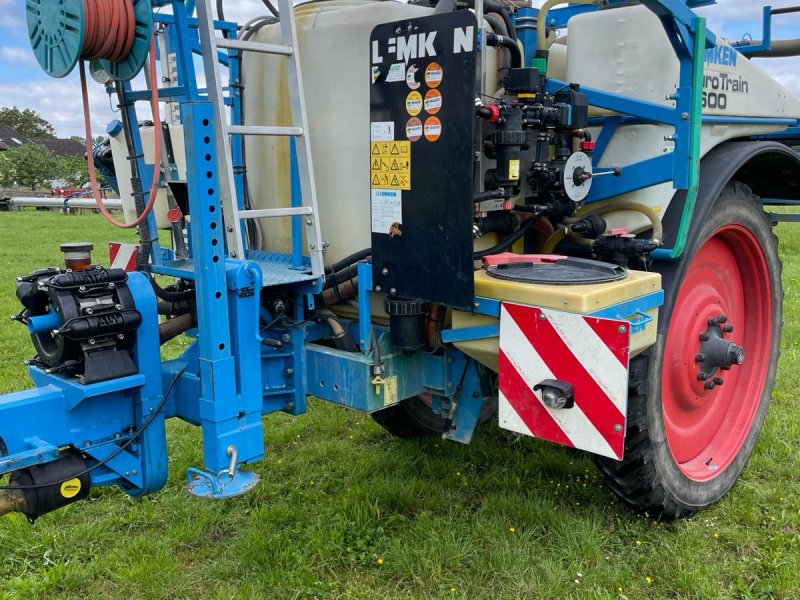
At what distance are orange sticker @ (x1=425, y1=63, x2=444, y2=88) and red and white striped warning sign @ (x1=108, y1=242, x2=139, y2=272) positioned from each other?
135cm

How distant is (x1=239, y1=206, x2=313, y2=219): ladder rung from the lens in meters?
2.45

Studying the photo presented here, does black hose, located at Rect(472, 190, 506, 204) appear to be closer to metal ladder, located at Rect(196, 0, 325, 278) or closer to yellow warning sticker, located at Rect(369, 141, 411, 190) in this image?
yellow warning sticker, located at Rect(369, 141, 411, 190)

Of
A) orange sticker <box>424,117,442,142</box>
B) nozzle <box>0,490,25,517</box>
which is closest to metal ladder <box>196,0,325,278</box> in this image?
orange sticker <box>424,117,442,142</box>

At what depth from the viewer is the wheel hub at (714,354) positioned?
313cm

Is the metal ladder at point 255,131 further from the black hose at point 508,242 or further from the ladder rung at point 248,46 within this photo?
the black hose at point 508,242

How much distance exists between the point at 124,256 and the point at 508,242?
158 centimetres

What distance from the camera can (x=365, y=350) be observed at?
8.70 feet

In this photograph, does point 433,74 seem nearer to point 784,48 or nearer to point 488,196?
point 488,196

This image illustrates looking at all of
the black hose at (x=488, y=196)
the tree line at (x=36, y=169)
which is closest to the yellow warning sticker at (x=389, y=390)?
the black hose at (x=488, y=196)

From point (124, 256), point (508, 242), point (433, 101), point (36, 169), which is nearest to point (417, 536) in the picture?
point (508, 242)

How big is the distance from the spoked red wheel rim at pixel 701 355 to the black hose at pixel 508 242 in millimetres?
750

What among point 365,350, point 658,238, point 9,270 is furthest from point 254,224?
point 9,270

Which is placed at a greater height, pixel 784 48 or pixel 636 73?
pixel 784 48

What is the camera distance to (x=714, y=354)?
315 centimetres
